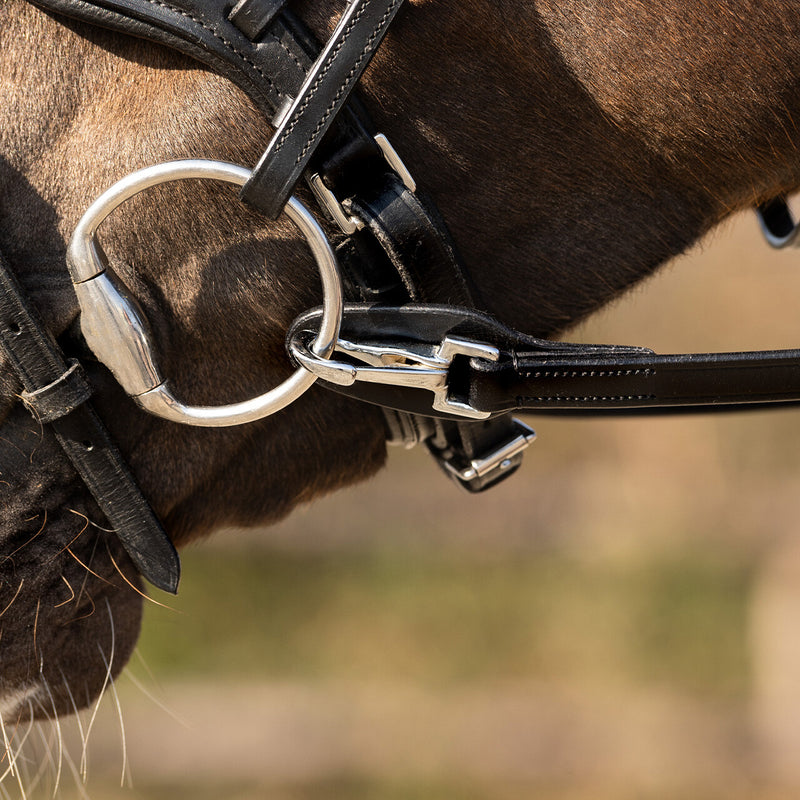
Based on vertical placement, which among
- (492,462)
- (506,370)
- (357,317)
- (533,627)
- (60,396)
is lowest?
(533,627)

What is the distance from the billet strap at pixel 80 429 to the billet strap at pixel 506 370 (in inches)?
10.0

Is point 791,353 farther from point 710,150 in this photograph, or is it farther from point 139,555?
point 139,555

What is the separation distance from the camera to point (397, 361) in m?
1.02

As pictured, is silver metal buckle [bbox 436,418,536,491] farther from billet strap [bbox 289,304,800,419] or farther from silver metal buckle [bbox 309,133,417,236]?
silver metal buckle [bbox 309,133,417,236]

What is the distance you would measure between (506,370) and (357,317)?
185 mm

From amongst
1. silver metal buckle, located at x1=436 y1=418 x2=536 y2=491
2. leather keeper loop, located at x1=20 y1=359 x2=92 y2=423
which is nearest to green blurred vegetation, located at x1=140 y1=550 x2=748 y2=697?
silver metal buckle, located at x1=436 y1=418 x2=536 y2=491

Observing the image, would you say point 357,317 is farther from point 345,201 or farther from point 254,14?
point 254,14

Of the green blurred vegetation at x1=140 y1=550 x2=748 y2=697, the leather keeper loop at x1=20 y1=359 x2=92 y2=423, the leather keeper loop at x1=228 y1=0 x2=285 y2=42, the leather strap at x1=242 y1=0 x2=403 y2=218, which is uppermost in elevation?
the leather keeper loop at x1=228 y1=0 x2=285 y2=42

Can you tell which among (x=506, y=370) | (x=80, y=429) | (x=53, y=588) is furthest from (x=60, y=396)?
(x=506, y=370)

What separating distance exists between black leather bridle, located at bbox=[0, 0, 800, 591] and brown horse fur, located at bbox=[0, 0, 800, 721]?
4cm

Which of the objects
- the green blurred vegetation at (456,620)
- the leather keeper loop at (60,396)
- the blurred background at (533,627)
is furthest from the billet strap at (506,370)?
the green blurred vegetation at (456,620)

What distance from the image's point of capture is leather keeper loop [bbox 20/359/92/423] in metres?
0.98

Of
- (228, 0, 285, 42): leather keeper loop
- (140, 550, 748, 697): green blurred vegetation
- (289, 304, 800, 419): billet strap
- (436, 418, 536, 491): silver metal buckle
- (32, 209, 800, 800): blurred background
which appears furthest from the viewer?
(140, 550, 748, 697): green blurred vegetation

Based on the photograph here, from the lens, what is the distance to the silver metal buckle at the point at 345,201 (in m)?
0.97
